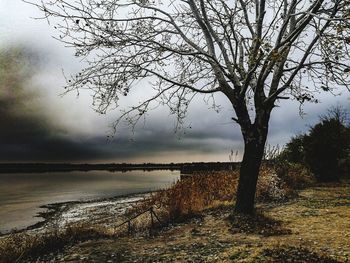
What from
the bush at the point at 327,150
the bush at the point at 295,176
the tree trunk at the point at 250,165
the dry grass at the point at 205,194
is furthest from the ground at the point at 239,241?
the bush at the point at 327,150

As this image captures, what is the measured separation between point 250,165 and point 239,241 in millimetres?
3328

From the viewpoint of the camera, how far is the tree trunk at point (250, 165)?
12.7 metres

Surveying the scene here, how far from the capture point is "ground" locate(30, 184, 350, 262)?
8570 mm

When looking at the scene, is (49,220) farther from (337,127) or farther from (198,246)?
(337,127)

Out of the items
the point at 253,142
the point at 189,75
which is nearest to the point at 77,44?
the point at 189,75

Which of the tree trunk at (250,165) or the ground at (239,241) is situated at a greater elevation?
the tree trunk at (250,165)

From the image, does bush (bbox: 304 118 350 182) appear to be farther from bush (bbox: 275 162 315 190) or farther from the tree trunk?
the tree trunk

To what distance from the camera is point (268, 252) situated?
8.48 metres

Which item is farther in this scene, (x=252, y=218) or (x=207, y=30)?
(x=207, y=30)

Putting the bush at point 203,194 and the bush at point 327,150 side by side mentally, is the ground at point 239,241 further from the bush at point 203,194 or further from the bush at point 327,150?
the bush at point 327,150

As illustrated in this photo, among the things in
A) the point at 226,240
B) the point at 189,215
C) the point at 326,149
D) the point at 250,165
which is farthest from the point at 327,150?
the point at 226,240

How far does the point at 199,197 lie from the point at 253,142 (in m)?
5.42

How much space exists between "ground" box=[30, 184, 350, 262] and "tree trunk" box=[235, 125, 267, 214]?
2.04ft

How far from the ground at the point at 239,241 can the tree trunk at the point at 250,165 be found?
2.04 ft
